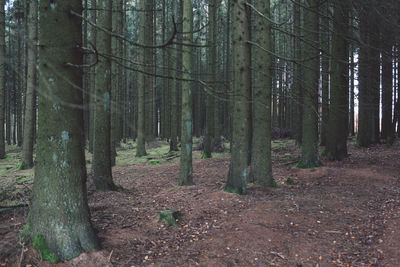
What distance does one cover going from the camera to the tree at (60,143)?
3.54m

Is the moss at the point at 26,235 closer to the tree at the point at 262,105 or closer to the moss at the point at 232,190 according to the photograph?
the moss at the point at 232,190

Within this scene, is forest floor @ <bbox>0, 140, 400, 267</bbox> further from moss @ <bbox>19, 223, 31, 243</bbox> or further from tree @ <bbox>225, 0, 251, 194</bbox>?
tree @ <bbox>225, 0, 251, 194</bbox>

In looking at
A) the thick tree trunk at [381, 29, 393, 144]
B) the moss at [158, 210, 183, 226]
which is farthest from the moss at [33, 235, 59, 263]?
the thick tree trunk at [381, 29, 393, 144]

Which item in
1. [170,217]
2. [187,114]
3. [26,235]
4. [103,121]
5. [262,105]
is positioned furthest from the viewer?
[187,114]

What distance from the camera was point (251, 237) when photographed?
4.57 meters

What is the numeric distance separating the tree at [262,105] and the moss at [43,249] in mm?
5247

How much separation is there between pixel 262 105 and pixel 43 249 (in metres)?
5.48

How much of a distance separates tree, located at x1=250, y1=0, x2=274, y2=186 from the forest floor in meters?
0.52

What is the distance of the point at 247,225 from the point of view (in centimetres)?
497

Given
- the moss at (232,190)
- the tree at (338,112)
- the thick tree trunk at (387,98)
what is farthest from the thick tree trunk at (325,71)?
the moss at (232,190)

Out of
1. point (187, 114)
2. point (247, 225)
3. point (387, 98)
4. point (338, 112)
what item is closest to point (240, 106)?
point (187, 114)

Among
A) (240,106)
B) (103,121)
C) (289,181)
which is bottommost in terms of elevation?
(289,181)

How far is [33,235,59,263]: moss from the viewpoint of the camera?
11.6ft

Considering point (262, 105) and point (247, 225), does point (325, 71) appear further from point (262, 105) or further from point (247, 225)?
point (247, 225)
